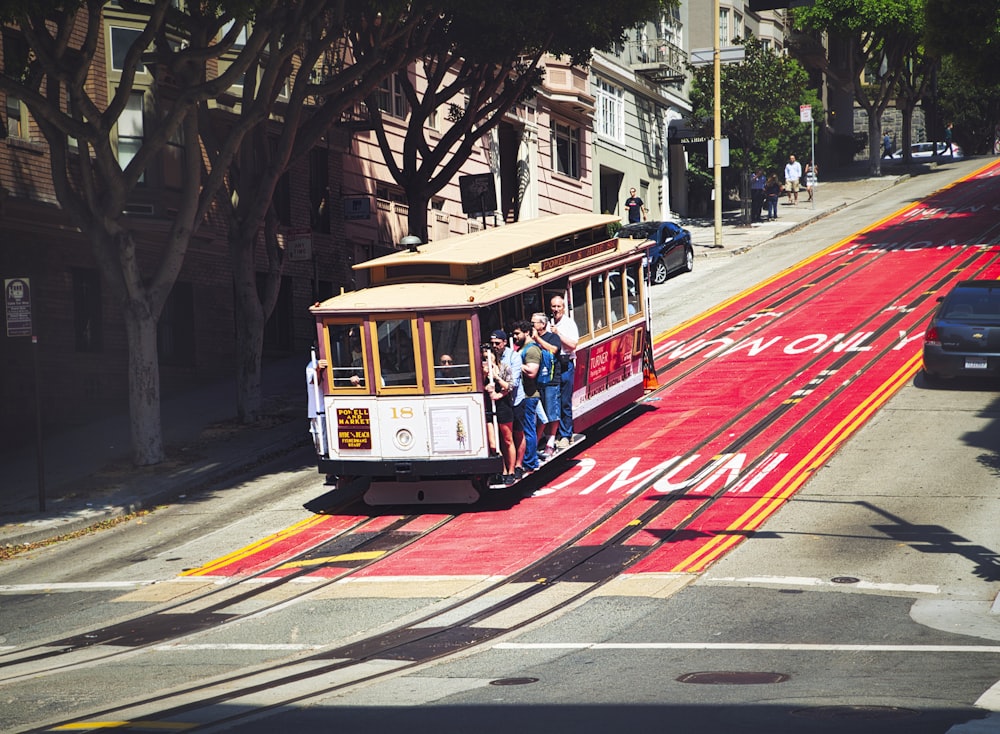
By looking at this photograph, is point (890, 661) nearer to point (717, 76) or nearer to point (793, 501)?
point (793, 501)

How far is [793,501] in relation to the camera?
17375 mm

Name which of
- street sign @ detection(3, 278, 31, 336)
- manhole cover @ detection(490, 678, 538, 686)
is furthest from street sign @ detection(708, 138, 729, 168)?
manhole cover @ detection(490, 678, 538, 686)

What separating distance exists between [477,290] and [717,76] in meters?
32.1

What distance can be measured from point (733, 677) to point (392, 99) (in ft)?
106

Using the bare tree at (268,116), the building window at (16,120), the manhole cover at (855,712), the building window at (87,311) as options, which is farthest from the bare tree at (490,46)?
the manhole cover at (855,712)

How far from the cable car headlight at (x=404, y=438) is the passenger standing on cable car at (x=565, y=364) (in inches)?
101

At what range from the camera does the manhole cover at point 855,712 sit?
341 inches

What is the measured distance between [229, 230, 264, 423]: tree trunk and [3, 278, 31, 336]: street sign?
20.0 ft

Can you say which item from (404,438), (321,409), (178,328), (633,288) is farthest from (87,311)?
(404,438)

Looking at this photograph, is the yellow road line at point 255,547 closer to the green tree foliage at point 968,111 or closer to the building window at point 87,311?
the building window at point 87,311

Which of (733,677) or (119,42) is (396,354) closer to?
(733,677)

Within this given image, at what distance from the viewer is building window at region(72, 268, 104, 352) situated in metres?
28.5

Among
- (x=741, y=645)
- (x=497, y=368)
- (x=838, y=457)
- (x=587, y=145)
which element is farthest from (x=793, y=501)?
(x=587, y=145)

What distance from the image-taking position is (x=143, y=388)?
22.2 metres
